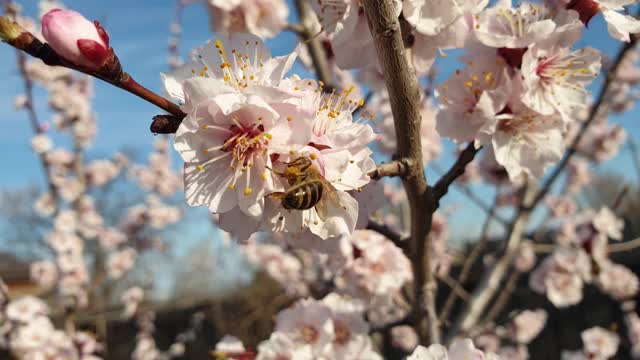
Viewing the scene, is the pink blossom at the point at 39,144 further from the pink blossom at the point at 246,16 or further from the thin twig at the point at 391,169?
the thin twig at the point at 391,169

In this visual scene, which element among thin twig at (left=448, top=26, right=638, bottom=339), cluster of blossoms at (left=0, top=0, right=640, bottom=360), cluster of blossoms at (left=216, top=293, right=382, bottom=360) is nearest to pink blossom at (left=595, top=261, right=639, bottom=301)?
thin twig at (left=448, top=26, right=638, bottom=339)

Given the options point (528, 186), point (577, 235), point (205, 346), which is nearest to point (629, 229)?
point (577, 235)

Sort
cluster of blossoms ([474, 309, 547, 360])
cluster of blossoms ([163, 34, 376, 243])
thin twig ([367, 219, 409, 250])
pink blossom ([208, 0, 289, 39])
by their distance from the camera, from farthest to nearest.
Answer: cluster of blossoms ([474, 309, 547, 360]), pink blossom ([208, 0, 289, 39]), thin twig ([367, 219, 409, 250]), cluster of blossoms ([163, 34, 376, 243])

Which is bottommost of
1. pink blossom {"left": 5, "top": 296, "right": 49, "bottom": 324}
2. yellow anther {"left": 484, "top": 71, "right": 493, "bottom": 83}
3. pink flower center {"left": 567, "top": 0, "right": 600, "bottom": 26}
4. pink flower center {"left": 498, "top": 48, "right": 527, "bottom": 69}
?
pink blossom {"left": 5, "top": 296, "right": 49, "bottom": 324}

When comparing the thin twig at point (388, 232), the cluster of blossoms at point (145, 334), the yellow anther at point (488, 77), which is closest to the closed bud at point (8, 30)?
the thin twig at point (388, 232)

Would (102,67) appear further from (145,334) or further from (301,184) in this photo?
(145,334)

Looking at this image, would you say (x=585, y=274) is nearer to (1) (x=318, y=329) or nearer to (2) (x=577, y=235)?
(2) (x=577, y=235)

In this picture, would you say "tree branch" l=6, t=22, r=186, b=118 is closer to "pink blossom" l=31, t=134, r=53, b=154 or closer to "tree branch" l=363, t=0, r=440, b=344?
"tree branch" l=363, t=0, r=440, b=344
